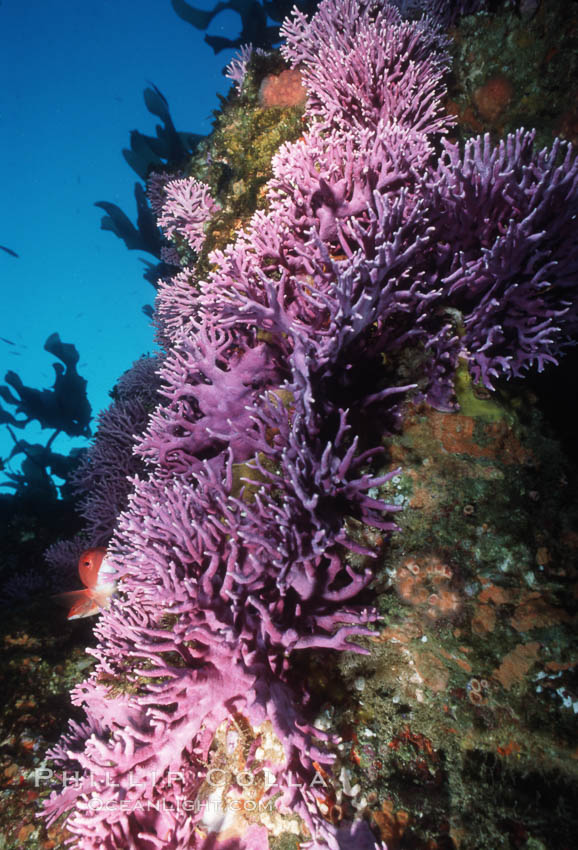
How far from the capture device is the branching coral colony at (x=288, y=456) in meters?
1.75

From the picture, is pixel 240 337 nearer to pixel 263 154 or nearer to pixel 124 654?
pixel 124 654

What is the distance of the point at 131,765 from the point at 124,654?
2.55 ft

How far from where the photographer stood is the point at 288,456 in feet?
6.25

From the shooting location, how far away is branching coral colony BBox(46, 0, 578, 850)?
5.73 feet

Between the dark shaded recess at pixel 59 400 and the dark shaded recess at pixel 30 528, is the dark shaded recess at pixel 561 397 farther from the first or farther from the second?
the dark shaded recess at pixel 59 400

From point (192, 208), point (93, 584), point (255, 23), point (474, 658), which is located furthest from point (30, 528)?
point (255, 23)

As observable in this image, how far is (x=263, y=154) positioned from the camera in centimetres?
423

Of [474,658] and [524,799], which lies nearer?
[524,799]

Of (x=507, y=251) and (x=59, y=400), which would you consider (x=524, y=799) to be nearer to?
(x=507, y=251)

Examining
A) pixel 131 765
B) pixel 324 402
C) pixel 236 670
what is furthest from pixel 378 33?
pixel 131 765

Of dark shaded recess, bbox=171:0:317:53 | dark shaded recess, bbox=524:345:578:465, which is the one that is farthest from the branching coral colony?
dark shaded recess, bbox=171:0:317:53

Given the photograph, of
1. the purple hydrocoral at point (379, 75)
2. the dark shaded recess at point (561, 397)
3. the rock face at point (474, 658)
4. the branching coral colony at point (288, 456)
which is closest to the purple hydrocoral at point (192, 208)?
the purple hydrocoral at point (379, 75)

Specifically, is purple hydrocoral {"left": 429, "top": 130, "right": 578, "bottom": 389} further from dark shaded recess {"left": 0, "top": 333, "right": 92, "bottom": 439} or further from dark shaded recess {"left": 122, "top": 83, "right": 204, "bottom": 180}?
dark shaded recess {"left": 0, "top": 333, "right": 92, "bottom": 439}

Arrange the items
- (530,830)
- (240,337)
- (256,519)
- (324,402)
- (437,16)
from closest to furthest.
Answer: (530,830)
(256,519)
(324,402)
(240,337)
(437,16)
